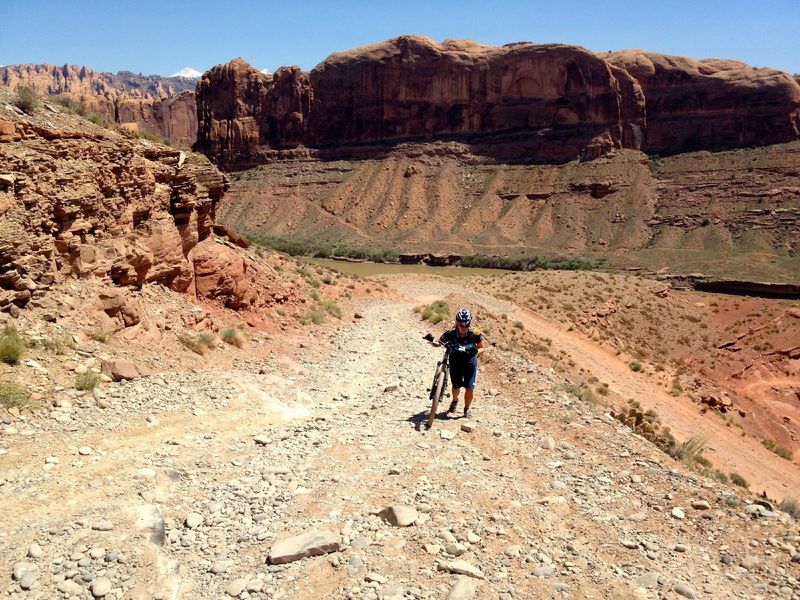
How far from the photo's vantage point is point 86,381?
844cm

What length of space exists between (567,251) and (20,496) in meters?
66.8

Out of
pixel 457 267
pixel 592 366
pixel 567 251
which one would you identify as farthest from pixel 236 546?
pixel 567 251

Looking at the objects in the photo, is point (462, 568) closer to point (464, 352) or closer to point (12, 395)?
point (464, 352)

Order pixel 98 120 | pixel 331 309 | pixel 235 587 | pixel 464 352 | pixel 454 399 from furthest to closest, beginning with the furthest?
1. pixel 331 309
2. pixel 98 120
3. pixel 454 399
4. pixel 464 352
5. pixel 235 587

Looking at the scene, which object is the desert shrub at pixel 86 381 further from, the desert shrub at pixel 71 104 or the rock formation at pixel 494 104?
the rock formation at pixel 494 104

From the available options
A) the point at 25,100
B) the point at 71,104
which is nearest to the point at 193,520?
the point at 25,100

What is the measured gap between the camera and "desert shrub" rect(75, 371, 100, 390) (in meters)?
8.38

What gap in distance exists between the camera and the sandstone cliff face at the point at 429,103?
280 feet

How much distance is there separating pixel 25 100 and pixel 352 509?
947 centimetres

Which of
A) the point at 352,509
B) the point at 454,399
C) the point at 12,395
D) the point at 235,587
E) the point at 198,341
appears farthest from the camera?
the point at 198,341

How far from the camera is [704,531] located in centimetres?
641

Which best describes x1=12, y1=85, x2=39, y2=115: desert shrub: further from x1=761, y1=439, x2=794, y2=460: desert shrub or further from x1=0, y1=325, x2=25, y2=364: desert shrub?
x1=761, y1=439, x2=794, y2=460: desert shrub

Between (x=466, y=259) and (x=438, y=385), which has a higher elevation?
(x=438, y=385)

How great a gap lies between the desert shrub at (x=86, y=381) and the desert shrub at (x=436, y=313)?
13.3 m
